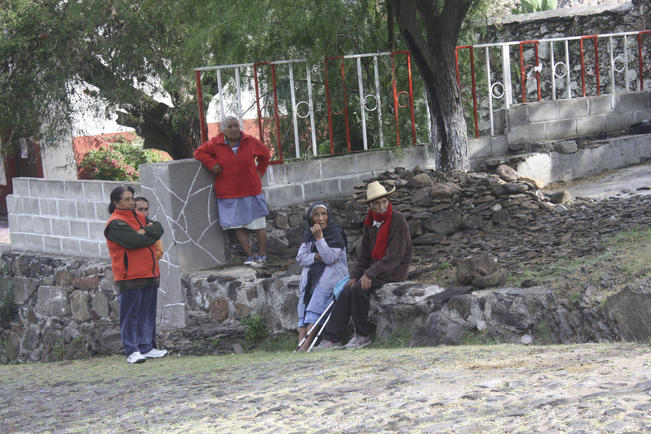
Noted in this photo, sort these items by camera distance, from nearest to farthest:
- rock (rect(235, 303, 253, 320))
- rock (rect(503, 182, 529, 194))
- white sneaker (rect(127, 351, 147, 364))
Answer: white sneaker (rect(127, 351, 147, 364))
rock (rect(235, 303, 253, 320))
rock (rect(503, 182, 529, 194))

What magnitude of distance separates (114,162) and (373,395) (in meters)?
14.3

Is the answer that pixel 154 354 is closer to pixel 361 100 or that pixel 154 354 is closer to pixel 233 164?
pixel 233 164

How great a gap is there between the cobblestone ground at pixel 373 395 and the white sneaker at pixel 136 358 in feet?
3.77

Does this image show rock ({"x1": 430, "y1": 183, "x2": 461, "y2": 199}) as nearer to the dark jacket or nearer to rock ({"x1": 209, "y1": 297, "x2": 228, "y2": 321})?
the dark jacket

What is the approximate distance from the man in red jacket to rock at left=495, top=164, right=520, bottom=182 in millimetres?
2839

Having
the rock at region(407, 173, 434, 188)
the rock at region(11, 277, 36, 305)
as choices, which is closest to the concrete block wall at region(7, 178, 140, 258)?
the rock at region(11, 277, 36, 305)

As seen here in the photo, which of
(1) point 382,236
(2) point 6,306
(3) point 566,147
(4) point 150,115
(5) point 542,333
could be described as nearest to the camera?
(5) point 542,333

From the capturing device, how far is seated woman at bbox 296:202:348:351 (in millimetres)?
7793

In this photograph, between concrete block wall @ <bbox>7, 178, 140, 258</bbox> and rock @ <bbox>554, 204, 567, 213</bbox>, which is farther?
concrete block wall @ <bbox>7, 178, 140, 258</bbox>

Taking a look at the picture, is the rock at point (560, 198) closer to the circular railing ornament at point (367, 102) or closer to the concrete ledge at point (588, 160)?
the concrete ledge at point (588, 160)

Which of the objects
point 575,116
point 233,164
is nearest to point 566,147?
point 575,116

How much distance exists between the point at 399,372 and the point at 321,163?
4.88 m

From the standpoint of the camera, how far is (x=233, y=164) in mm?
9047

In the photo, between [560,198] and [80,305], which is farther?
[80,305]
